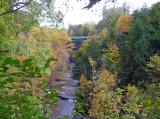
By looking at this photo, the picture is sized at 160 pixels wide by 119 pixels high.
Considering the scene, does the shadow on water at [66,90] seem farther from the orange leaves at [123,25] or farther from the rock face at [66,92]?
the orange leaves at [123,25]

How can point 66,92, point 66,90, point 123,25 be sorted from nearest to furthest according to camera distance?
point 123,25 < point 66,92 < point 66,90

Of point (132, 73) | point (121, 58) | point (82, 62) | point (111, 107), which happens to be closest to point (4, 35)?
point (111, 107)

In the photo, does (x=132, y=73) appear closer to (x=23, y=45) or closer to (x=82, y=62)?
(x=82, y=62)

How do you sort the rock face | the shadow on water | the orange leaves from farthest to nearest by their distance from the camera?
1. the orange leaves
2. the shadow on water
3. the rock face

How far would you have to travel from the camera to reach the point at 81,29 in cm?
10038

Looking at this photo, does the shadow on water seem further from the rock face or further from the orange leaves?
the orange leaves

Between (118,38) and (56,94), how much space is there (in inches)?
1811

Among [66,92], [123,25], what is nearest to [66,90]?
[66,92]

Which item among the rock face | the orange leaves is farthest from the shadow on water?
the orange leaves

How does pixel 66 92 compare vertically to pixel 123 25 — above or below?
below

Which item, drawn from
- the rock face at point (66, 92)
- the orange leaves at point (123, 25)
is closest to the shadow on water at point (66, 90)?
the rock face at point (66, 92)

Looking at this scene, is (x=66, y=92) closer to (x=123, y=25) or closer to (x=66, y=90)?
(x=66, y=90)

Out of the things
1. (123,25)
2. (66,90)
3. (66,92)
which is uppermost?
(123,25)

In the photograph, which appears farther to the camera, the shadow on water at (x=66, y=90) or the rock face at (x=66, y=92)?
the shadow on water at (x=66, y=90)
